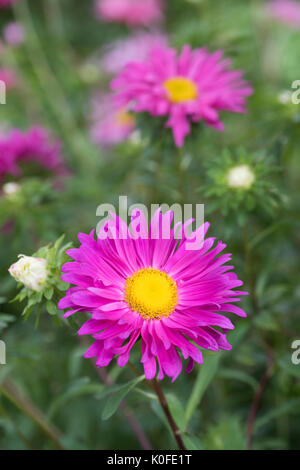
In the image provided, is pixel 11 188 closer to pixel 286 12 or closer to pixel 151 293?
pixel 151 293

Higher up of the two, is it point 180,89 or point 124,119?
point 124,119

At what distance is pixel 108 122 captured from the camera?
5.65 ft

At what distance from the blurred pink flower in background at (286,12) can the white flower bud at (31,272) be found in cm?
159

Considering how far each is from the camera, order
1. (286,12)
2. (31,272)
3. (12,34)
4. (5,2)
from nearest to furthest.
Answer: (31,272) < (5,2) < (12,34) < (286,12)

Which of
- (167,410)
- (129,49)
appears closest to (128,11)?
(129,49)

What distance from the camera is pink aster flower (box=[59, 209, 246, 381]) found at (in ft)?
1.98

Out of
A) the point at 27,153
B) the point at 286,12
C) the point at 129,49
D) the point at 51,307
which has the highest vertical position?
the point at 286,12

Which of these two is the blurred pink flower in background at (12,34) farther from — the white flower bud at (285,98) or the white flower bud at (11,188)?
the white flower bud at (285,98)

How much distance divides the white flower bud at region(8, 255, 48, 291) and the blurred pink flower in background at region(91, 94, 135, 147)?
1.01m

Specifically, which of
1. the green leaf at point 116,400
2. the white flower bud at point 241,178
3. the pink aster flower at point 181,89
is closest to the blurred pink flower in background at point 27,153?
the pink aster flower at point 181,89

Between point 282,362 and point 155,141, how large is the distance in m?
0.45

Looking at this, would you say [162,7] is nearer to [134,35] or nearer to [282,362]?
[134,35]

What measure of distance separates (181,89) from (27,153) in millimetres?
413
